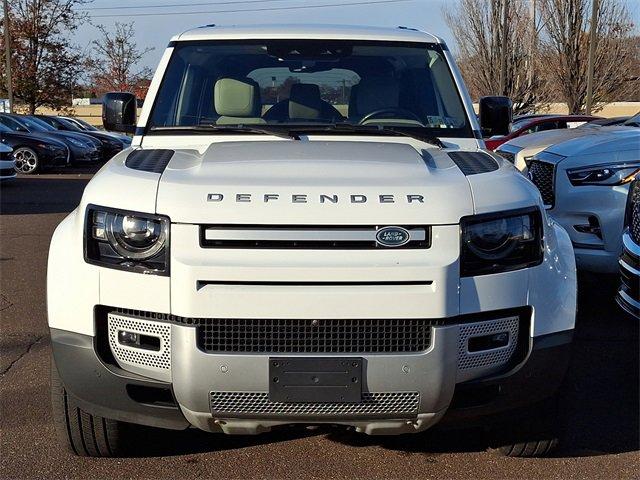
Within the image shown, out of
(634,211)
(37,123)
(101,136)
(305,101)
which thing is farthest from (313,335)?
(101,136)

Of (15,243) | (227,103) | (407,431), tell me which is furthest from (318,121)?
(15,243)

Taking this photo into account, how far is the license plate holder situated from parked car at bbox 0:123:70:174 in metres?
18.2

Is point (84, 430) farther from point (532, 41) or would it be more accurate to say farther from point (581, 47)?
point (532, 41)

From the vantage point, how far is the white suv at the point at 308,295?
117 inches

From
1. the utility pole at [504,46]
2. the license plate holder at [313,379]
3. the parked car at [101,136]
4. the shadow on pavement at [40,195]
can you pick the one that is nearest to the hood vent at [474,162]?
the license plate holder at [313,379]

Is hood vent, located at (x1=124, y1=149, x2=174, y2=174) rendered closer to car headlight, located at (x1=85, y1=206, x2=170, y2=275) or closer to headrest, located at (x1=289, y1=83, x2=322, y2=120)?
car headlight, located at (x1=85, y1=206, x2=170, y2=275)

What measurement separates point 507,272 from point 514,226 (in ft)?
0.63

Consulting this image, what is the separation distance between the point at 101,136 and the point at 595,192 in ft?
69.0

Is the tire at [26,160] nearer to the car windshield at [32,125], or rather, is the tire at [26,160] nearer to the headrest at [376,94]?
the car windshield at [32,125]

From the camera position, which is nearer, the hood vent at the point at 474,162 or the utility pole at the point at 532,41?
the hood vent at the point at 474,162

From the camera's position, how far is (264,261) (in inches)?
116

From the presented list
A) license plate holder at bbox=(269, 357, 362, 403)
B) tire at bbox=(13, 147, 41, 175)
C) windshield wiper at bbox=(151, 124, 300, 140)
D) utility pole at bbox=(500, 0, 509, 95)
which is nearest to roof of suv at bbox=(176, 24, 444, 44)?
windshield wiper at bbox=(151, 124, 300, 140)

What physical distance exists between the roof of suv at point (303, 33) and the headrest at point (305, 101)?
1.05 ft

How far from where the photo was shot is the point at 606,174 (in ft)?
20.6
